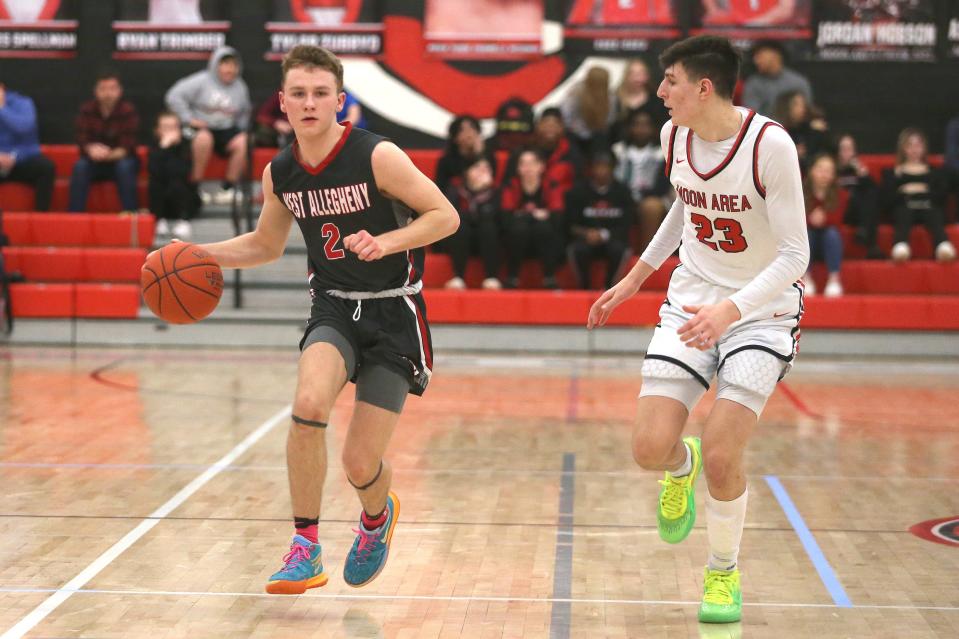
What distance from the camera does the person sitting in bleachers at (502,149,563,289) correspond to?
11.6 metres

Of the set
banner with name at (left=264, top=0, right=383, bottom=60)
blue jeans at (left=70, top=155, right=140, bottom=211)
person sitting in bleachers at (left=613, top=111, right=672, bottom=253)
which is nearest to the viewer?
person sitting in bleachers at (left=613, top=111, right=672, bottom=253)

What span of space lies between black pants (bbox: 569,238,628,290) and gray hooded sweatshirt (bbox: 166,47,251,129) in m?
3.70

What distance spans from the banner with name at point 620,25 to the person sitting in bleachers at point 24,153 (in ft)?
18.0

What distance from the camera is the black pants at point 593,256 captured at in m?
11.6

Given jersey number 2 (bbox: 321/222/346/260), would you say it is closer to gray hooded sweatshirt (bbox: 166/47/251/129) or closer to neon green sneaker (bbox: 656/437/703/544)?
neon green sneaker (bbox: 656/437/703/544)

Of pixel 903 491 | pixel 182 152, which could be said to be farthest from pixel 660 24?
pixel 903 491

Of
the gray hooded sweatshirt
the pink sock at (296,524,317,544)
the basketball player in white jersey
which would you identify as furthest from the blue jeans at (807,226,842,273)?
the pink sock at (296,524,317,544)

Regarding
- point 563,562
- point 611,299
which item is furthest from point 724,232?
point 563,562

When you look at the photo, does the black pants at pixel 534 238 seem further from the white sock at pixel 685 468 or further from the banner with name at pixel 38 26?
the white sock at pixel 685 468

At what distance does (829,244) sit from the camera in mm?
11617

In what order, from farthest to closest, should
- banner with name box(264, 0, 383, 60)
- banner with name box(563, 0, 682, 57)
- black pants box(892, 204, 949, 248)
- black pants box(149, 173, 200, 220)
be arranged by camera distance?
banner with name box(264, 0, 383, 60) → banner with name box(563, 0, 682, 57) → black pants box(149, 173, 200, 220) → black pants box(892, 204, 949, 248)

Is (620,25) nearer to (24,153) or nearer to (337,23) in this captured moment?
(337,23)

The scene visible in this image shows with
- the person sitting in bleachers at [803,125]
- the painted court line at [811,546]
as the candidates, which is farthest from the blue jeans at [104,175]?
the painted court line at [811,546]

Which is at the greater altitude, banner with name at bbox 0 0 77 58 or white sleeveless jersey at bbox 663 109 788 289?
banner with name at bbox 0 0 77 58
